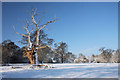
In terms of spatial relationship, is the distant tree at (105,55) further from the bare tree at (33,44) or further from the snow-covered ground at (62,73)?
the snow-covered ground at (62,73)

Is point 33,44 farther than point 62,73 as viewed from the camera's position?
Yes

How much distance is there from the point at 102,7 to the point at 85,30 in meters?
5.14

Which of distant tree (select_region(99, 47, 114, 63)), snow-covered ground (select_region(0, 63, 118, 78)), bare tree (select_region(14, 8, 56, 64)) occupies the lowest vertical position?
distant tree (select_region(99, 47, 114, 63))

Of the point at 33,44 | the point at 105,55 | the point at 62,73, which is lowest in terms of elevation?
the point at 105,55

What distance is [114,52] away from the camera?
90.7ft

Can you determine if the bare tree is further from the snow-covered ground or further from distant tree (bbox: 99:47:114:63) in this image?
Result: distant tree (bbox: 99:47:114:63)

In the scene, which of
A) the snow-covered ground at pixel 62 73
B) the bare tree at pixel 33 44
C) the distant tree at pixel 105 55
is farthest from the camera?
the distant tree at pixel 105 55

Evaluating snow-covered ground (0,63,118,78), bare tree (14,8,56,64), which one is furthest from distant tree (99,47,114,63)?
snow-covered ground (0,63,118,78)

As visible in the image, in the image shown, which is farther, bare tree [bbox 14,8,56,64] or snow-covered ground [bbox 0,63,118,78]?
bare tree [bbox 14,8,56,64]

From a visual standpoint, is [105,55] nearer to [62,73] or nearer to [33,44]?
[33,44]

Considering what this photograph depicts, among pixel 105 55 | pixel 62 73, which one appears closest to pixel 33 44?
pixel 62 73

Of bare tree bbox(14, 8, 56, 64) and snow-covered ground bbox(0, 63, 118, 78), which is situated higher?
bare tree bbox(14, 8, 56, 64)

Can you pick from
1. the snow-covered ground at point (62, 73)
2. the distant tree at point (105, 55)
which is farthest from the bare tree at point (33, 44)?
the distant tree at point (105, 55)

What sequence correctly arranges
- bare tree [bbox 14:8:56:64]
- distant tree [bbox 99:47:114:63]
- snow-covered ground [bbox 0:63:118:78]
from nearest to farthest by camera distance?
snow-covered ground [bbox 0:63:118:78] < bare tree [bbox 14:8:56:64] < distant tree [bbox 99:47:114:63]
